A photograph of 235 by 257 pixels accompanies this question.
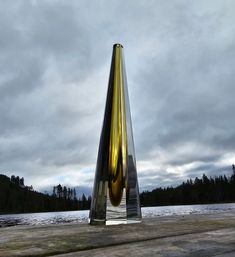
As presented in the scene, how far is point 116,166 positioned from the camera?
4.61 meters

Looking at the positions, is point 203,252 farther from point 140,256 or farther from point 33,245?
point 33,245

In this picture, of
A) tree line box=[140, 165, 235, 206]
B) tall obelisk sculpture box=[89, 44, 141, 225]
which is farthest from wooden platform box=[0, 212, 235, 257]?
tree line box=[140, 165, 235, 206]

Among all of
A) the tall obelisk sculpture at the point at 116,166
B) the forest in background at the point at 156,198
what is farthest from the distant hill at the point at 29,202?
the tall obelisk sculpture at the point at 116,166

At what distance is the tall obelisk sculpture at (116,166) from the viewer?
14.4ft

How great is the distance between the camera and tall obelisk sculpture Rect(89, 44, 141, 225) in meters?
4.40

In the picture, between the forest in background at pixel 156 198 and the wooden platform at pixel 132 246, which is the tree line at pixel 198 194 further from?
the wooden platform at pixel 132 246

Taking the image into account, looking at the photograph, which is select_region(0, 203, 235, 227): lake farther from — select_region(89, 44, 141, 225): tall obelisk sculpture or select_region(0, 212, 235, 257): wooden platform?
select_region(0, 212, 235, 257): wooden platform

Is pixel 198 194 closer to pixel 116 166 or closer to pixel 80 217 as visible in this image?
pixel 80 217

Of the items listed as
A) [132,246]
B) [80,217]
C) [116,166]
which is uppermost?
[80,217]

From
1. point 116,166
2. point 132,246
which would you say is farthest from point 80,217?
point 132,246

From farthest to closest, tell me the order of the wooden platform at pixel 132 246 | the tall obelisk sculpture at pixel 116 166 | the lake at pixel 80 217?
the lake at pixel 80 217, the tall obelisk sculpture at pixel 116 166, the wooden platform at pixel 132 246

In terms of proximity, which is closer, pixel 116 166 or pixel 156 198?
pixel 116 166

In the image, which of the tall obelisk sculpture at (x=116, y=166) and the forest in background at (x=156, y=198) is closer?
the tall obelisk sculpture at (x=116, y=166)

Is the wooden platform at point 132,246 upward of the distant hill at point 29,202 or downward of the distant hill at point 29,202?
downward
